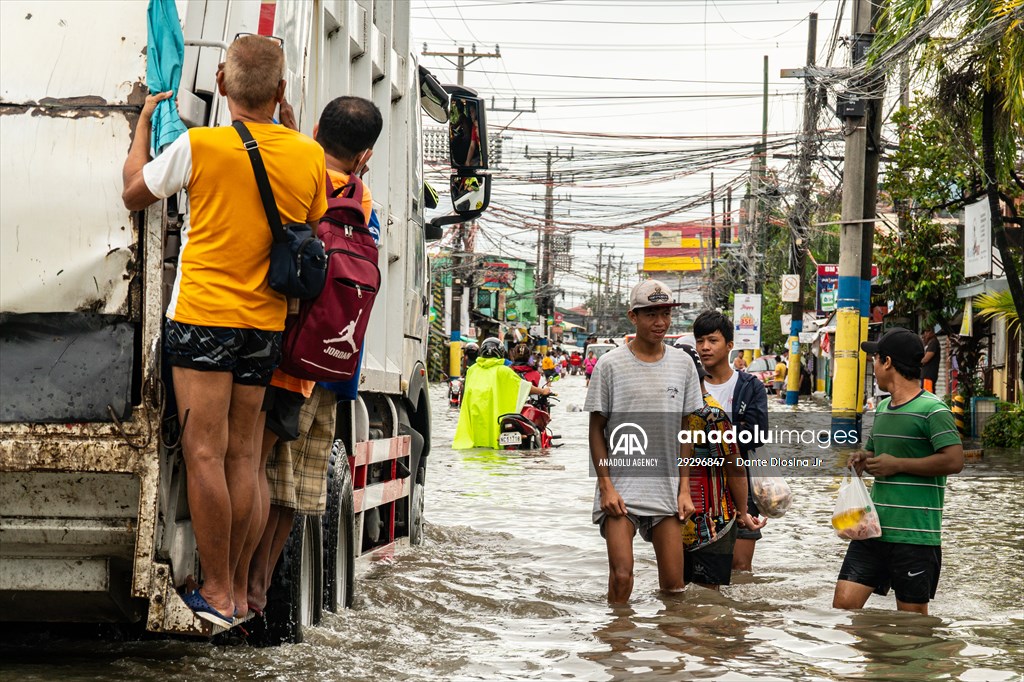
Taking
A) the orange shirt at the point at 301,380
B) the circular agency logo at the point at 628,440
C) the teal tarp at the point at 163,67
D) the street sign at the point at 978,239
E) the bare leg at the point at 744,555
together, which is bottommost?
the bare leg at the point at 744,555

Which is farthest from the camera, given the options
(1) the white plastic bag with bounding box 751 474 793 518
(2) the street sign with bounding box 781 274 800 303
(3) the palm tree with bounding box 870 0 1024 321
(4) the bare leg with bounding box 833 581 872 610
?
(2) the street sign with bounding box 781 274 800 303

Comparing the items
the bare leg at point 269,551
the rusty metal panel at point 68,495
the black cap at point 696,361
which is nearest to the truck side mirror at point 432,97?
the black cap at point 696,361

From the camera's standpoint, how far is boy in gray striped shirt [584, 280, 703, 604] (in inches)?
273

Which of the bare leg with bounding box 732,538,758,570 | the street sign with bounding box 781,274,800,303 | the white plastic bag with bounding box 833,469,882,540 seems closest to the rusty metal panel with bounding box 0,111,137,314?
the white plastic bag with bounding box 833,469,882,540

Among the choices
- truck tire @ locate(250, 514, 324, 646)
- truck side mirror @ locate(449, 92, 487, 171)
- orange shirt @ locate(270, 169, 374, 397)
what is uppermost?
truck side mirror @ locate(449, 92, 487, 171)

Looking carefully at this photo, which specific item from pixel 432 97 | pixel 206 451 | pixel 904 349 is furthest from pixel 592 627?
pixel 432 97

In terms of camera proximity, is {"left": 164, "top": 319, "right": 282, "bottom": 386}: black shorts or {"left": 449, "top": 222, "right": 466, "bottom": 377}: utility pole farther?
{"left": 449, "top": 222, "right": 466, "bottom": 377}: utility pole

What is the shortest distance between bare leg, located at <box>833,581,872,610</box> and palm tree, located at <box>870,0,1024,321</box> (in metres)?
8.61

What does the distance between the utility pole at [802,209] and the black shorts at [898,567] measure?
1607 centimetres

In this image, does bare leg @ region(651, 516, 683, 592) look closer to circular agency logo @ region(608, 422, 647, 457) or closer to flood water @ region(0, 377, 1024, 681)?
flood water @ region(0, 377, 1024, 681)

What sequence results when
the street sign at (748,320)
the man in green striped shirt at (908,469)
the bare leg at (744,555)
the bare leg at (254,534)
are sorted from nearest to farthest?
the bare leg at (254,534)
the man in green striped shirt at (908,469)
the bare leg at (744,555)
the street sign at (748,320)

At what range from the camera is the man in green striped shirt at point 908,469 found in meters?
6.44

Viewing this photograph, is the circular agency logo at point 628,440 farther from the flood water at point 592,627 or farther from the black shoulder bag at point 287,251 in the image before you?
the black shoulder bag at point 287,251

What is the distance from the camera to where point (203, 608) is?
4.48 m
